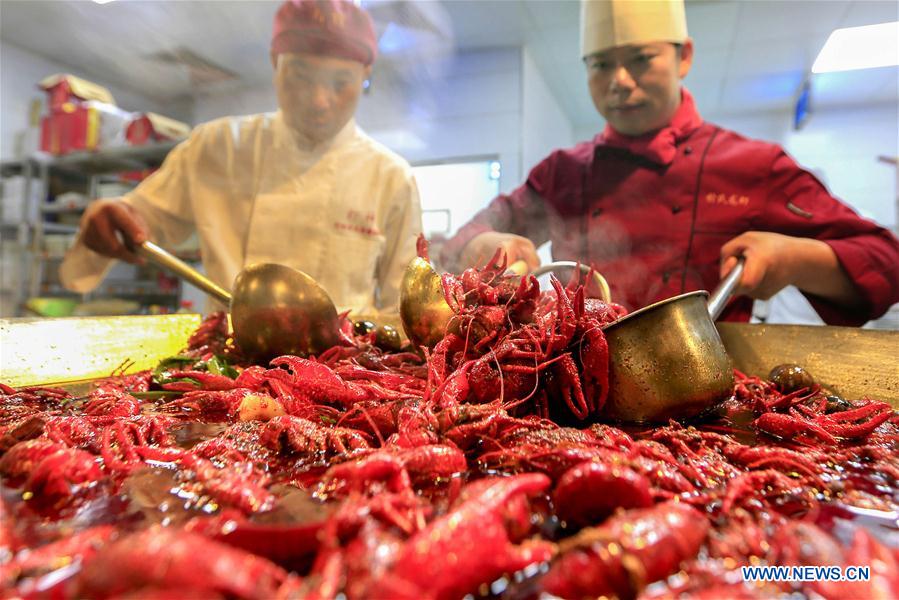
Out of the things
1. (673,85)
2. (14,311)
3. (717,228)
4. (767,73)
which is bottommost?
(14,311)

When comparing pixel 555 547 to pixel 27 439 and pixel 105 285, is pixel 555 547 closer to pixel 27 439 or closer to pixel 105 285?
pixel 27 439

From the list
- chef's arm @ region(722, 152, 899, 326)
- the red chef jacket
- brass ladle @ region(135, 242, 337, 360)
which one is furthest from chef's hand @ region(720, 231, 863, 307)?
brass ladle @ region(135, 242, 337, 360)

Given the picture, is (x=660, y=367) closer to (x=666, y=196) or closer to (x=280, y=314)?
(x=280, y=314)

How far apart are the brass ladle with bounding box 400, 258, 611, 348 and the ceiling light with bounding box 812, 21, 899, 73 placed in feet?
24.6

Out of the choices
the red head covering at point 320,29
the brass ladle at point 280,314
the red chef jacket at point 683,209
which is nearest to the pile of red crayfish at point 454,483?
the brass ladle at point 280,314

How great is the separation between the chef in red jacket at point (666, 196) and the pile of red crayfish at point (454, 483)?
1.32m

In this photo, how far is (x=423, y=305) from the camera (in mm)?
1757

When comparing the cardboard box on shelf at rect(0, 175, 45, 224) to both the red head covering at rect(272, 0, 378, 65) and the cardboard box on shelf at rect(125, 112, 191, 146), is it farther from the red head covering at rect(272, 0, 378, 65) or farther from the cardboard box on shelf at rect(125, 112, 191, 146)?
the red head covering at rect(272, 0, 378, 65)

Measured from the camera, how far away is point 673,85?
10.4 ft

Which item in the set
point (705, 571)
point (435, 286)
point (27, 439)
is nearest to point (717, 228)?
point (435, 286)

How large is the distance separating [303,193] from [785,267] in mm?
3293

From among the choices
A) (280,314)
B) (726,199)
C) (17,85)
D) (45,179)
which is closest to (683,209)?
(726,199)

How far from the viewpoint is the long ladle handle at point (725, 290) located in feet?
6.46

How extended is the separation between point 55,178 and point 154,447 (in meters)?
8.47
